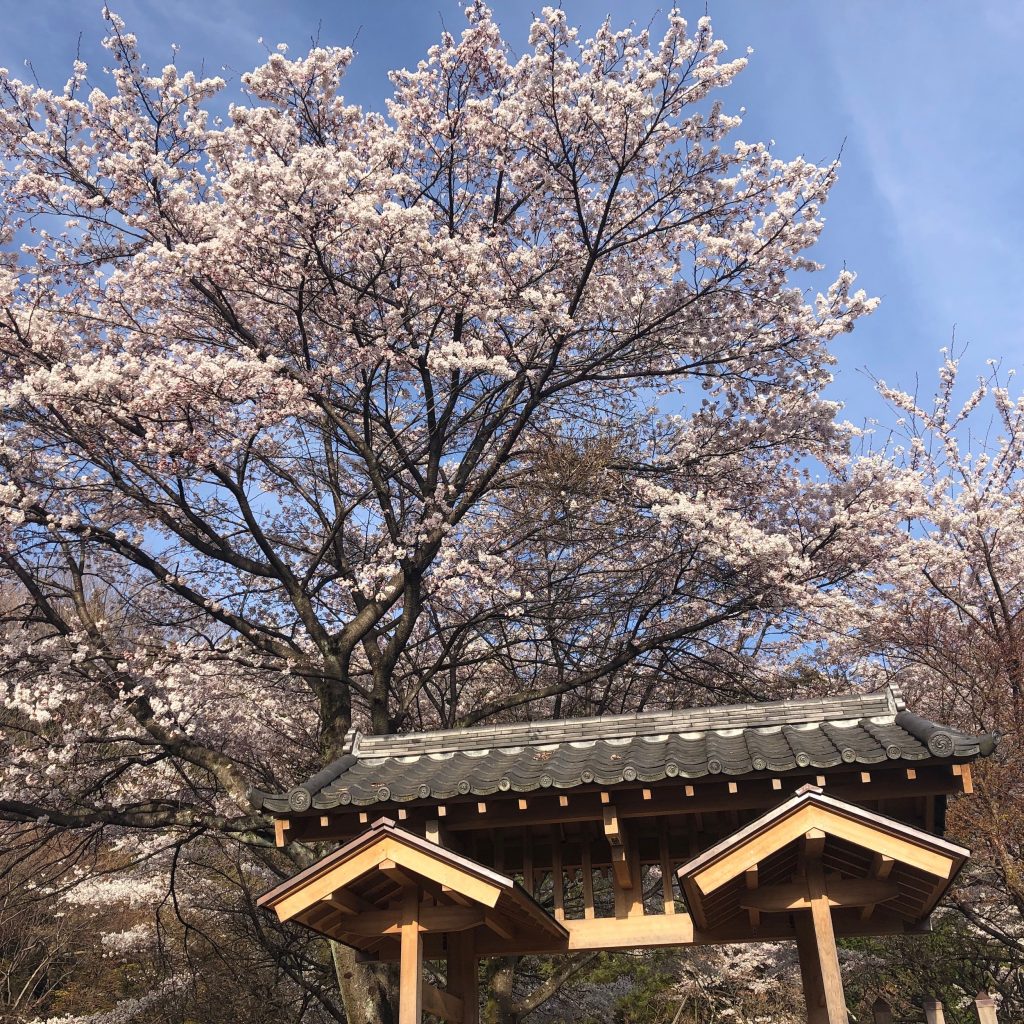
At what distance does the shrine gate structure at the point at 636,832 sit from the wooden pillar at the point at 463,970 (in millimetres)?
11

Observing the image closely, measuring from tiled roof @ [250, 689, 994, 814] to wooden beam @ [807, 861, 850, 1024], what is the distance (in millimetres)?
590

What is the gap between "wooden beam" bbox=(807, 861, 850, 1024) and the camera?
4.43 metres

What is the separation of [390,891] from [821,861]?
2.37m

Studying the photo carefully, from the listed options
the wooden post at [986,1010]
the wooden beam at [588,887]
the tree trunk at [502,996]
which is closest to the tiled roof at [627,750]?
the wooden beam at [588,887]

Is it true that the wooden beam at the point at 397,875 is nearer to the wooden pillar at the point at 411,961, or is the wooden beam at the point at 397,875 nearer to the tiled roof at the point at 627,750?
the wooden pillar at the point at 411,961

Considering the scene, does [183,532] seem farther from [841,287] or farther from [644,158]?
[841,287]

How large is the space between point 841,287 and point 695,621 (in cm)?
442

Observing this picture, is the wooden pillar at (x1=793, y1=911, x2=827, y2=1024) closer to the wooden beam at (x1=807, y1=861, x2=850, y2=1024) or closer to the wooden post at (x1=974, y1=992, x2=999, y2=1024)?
the wooden beam at (x1=807, y1=861, x2=850, y2=1024)

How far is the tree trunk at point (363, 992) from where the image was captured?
7.89m

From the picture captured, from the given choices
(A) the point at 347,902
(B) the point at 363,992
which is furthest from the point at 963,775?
(B) the point at 363,992

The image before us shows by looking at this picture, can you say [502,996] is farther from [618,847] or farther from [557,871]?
[618,847]

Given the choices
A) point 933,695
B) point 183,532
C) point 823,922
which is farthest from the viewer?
point 933,695

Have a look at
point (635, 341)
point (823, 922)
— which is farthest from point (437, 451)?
point (823, 922)

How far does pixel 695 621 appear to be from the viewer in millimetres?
11797
